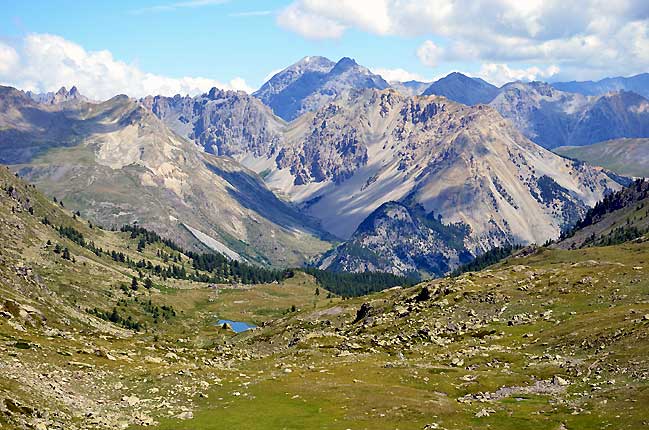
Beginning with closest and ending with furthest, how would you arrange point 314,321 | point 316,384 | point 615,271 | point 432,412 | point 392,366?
point 432,412 < point 316,384 < point 392,366 < point 615,271 < point 314,321

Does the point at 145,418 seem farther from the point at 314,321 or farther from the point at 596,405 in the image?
the point at 314,321

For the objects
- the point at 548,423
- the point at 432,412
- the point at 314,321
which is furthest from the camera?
the point at 314,321

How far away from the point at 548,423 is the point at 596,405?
6.14 metres

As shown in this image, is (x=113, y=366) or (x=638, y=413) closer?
(x=638, y=413)

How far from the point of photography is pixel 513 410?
200 feet

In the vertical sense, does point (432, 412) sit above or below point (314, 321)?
above

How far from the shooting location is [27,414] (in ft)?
170

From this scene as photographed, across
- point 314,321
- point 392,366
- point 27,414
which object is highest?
point 27,414

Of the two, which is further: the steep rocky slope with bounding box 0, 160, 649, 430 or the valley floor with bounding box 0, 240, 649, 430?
the steep rocky slope with bounding box 0, 160, 649, 430

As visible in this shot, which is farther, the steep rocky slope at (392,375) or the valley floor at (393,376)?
the steep rocky slope at (392,375)

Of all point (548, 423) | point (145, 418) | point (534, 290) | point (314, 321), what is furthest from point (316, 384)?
point (314, 321)

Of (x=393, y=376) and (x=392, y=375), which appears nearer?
(x=393, y=376)

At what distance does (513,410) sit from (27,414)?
42.4m

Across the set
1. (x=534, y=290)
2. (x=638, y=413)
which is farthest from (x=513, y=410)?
(x=534, y=290)
